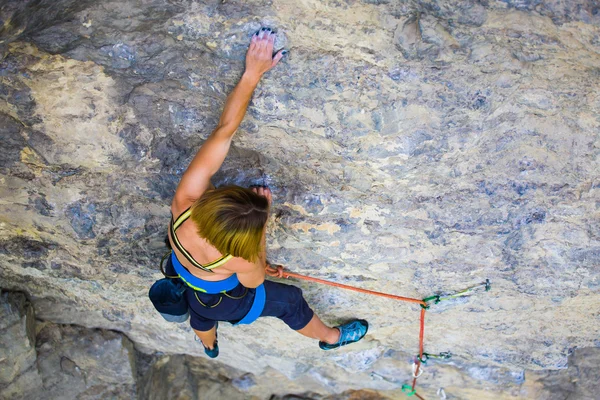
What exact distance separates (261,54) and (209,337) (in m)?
1.98

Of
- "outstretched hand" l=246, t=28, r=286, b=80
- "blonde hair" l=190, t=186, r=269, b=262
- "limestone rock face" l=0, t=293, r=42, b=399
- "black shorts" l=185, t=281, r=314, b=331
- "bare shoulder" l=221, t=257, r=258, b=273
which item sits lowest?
"limestone rock face" l=0, t=293, r=42, b=399

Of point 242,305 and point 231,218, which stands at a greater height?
point 231,218

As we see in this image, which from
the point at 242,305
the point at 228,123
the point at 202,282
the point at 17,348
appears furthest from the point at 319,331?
the point at 17,348

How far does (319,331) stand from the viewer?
3338 millimetres

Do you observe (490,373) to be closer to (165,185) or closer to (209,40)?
(165,185)

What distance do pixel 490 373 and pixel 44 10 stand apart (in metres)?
3.50

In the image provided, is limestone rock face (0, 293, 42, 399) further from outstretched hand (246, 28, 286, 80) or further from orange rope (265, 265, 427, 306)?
outstretched hand (246, 28, 286, 80)

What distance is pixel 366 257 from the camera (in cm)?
291

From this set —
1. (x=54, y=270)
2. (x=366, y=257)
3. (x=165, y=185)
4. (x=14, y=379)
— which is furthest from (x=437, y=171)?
(x=14, y=379)

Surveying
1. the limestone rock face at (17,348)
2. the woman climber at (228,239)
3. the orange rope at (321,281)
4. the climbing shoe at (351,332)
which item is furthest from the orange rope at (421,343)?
the limestone rock face at (17,348)

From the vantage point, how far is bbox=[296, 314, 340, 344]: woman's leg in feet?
10.7

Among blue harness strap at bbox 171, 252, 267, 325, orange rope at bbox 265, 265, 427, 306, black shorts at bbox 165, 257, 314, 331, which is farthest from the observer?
orange rope at bbox 265, 265, 427, 306

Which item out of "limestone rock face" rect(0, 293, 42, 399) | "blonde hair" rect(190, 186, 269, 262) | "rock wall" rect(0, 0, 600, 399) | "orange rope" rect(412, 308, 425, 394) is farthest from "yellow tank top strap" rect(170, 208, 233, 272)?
"limestone rock face" rect(0, 293, 42, 399)

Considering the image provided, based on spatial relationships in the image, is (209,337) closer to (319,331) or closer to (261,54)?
(319,331)
